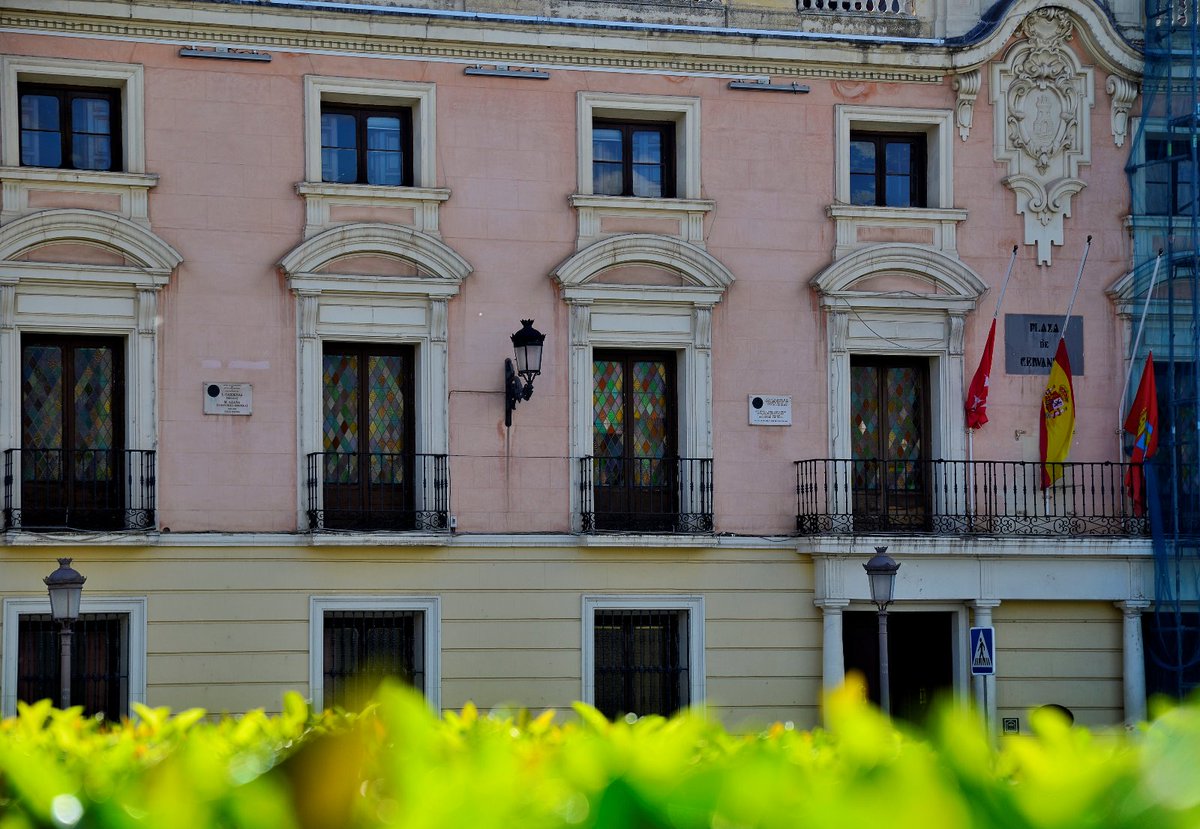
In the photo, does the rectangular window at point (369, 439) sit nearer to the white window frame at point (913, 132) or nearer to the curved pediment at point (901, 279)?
the curved pediment at point (901, 279)

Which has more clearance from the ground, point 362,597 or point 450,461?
point 450,461

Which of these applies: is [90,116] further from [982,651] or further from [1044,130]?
[982,651]

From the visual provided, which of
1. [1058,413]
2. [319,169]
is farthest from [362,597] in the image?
[1058,413]

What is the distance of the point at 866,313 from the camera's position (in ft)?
72.7

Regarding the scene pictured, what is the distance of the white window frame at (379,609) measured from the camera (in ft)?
67.2

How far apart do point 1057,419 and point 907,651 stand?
309cm

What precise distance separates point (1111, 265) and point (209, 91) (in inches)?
404

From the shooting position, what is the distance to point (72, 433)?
2011 centimetres

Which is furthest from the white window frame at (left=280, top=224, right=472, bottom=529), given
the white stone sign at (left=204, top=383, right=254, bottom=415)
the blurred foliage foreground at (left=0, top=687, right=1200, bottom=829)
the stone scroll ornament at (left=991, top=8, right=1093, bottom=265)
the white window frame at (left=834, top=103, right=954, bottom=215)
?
the blurred foliage foreground at (left=0, top=687, right=1200, bottom=829)

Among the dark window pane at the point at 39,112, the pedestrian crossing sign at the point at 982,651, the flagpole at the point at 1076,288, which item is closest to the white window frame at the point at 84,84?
the dark window pane at the point at 39,112

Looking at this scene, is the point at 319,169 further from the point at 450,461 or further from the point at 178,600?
the point at 178,600

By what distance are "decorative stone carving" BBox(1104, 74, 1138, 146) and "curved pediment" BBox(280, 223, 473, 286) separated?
767 cm

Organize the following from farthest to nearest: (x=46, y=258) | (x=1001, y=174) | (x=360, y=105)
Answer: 1. (x=1001, y=174)
2. (x=360, y=105)
3. (x=46, y=258)

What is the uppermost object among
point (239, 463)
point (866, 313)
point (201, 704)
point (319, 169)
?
point (319, 169)
